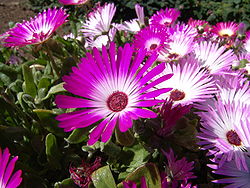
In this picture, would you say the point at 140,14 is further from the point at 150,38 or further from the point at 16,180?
the point at 16,180

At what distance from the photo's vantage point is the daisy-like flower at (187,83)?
2.30 ft

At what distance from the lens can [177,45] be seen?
3.06 ft

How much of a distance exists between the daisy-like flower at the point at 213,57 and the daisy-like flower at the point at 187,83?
7cm

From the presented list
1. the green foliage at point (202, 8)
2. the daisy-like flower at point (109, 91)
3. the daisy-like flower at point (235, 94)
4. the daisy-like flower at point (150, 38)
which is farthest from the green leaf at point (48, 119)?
the green foliage at point (202, 8)

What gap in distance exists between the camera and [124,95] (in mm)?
720

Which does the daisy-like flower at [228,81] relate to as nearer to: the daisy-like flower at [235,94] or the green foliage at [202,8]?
the daisy-like flower at [235,94]

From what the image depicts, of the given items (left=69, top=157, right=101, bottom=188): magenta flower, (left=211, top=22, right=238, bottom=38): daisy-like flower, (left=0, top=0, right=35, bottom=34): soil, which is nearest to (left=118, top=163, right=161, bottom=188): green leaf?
(left=69, top=157, right=101, bottom=188): magenta flower

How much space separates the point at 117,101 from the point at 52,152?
0.24 m

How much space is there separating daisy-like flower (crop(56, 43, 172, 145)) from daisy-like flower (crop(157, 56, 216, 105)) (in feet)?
0.38

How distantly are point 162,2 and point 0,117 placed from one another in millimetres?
2879

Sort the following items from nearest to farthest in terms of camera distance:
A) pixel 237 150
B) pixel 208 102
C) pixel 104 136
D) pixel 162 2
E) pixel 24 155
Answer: pixel 104 136
pixel 237 150
pixel 208 102
pixel 24 155
pixel 162 2

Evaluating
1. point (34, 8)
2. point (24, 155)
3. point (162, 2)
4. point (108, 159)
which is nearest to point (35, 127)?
point (24, 155)

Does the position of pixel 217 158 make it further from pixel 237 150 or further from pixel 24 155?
pixel 24 155

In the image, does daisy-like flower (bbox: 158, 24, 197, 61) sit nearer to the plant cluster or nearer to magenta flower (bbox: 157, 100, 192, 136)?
the plant cluster
